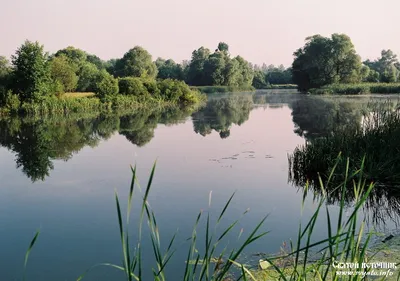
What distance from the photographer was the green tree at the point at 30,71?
2480 cm

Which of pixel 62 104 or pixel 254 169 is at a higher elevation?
pixel 62 104

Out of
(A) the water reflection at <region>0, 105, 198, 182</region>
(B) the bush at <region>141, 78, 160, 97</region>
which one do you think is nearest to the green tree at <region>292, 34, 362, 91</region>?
(B) the bush at <region>141, 78, 160, 97</region>

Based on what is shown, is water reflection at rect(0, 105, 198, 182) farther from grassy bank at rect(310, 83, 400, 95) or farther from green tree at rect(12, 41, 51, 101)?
grassy bank at rect(310, 83, 400, 95)

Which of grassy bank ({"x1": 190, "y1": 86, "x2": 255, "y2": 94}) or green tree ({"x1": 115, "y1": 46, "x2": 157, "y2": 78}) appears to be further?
grassy bank ({"x1": 190, "y1": 86, "x2": 255, "y2": 94})

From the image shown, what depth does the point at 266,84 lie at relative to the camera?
83.3 meters

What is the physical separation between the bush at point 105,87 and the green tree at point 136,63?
709 inches

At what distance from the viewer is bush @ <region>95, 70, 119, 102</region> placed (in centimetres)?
3082

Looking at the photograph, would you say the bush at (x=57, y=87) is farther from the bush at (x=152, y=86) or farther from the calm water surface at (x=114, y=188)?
the calm water surface at (x=114, y=188)

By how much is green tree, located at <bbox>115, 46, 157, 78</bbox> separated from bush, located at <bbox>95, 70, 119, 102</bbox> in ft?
59.1

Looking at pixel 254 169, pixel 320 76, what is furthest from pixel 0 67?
pixel 320 76

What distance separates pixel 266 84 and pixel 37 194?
78.5m

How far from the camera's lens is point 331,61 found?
164 feet

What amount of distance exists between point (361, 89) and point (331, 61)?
24.7ft

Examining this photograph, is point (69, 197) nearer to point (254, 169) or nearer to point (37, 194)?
Result: point (37, 194)
